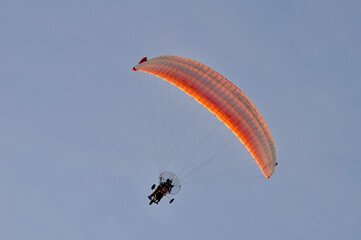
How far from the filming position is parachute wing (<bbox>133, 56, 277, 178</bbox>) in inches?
1399

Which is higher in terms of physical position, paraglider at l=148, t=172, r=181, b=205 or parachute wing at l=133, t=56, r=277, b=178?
parachute wing at l=133, t=56, r=277, b=178

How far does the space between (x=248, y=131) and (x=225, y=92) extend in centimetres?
341

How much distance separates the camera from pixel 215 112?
117 ft

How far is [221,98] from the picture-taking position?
35.7 m

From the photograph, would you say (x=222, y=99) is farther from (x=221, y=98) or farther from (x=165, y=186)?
(x=165, y=186)

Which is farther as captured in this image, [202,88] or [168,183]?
[168,183]

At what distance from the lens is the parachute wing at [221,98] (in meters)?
35.5

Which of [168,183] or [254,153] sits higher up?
[254,153]

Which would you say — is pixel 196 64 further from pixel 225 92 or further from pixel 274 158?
pixel 274 158

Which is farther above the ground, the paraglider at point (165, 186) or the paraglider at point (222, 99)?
the paraglider at point (222, 99)

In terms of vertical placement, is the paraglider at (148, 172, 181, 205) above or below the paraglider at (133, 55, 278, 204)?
below

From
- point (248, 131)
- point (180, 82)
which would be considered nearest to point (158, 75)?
point (180, 82)

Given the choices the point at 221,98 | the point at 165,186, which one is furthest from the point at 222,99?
the point at 165,186

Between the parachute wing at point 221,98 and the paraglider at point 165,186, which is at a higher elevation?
the parachute wing at point 221,98
